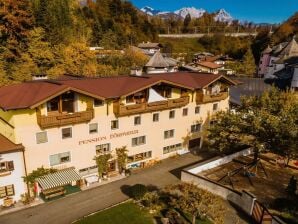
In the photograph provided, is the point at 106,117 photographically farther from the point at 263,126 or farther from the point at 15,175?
the point at 263,126

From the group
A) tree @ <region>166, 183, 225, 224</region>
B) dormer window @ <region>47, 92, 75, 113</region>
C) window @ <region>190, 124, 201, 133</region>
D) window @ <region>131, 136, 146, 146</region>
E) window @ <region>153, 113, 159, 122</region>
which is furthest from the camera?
window @ <region>190, 124, 201, 133</region>

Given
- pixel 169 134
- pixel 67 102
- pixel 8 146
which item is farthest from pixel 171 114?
pixel 8 146

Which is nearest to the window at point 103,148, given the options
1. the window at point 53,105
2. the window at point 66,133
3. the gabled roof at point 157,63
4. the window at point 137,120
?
the window at point 66,133

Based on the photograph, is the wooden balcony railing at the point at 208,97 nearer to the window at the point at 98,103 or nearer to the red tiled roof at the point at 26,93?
the window at the point at 98,103

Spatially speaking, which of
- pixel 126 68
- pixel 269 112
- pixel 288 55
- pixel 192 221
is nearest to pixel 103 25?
pixel 126 68

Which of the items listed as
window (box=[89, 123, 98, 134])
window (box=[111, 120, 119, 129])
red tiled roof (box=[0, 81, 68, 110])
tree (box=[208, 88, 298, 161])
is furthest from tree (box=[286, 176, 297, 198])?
red tiled roof (box=[0, 81, 68, 110])

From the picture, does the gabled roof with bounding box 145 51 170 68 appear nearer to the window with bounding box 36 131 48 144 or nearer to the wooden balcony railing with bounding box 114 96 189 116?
the wooden balcony railing with bounding box 114 96 189 116
